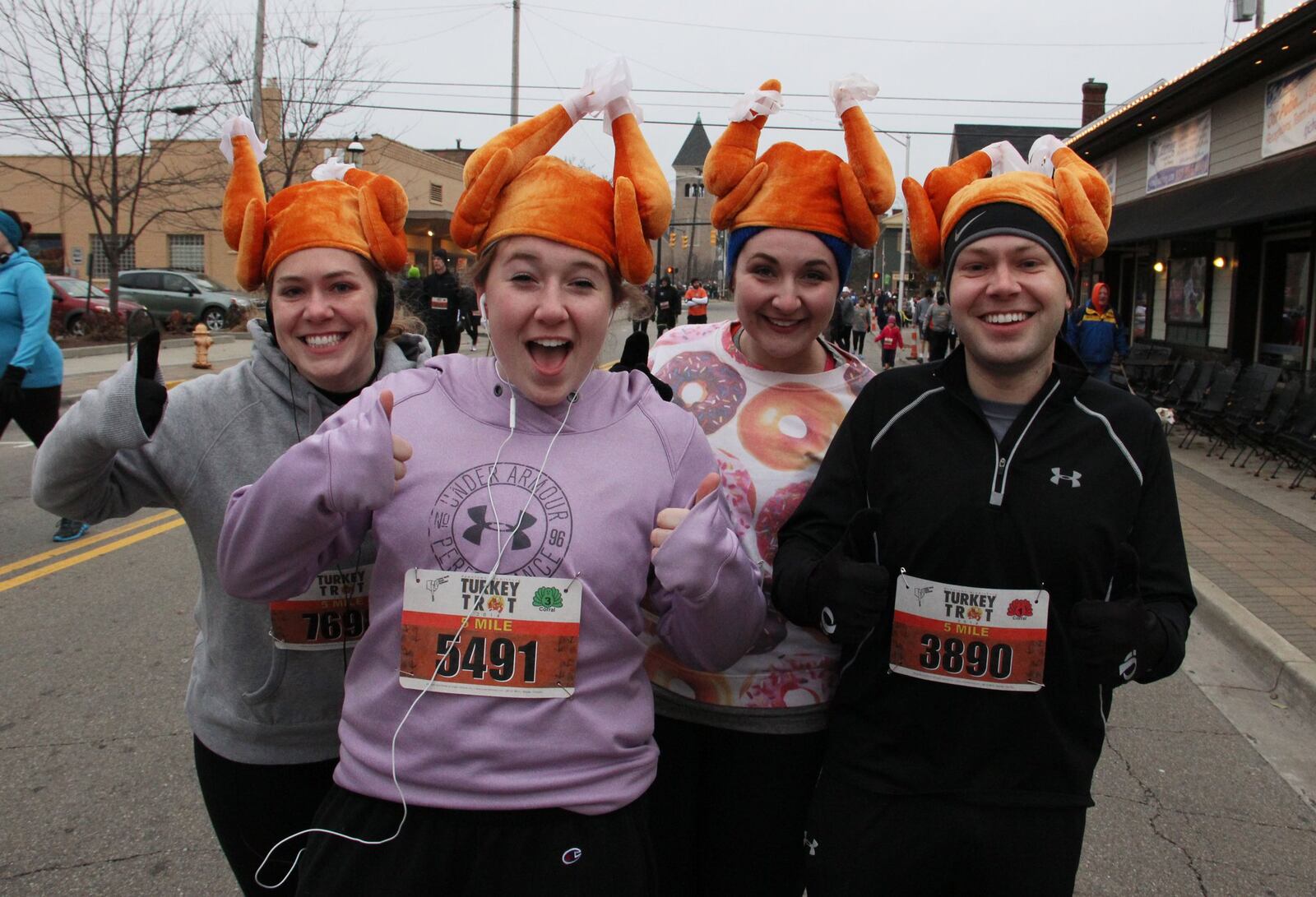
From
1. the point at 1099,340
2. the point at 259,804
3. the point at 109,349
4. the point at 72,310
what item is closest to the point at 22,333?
the point at 259,804

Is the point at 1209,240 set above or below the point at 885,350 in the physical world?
above

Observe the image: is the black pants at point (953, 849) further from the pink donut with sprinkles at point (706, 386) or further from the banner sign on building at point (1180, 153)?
the banner sign on building at point (1180, 153)

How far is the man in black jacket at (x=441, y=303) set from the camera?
15.3m

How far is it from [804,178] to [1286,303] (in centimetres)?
1252

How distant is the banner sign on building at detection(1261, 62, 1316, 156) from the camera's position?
10562mm

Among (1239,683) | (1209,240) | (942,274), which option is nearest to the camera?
(942,274)

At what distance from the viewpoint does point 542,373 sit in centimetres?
178

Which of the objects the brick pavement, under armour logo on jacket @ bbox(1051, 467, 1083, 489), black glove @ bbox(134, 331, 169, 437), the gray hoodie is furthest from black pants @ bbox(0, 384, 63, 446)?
the brick pavement

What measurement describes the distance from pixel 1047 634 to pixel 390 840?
1.23 meters

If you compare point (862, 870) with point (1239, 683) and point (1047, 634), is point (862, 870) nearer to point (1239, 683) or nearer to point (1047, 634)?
point (1047, 634)

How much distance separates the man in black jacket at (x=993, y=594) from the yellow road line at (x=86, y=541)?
238 inches

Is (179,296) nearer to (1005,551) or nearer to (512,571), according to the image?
(512,571)

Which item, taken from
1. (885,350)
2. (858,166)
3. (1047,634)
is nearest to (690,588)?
(1047,634)

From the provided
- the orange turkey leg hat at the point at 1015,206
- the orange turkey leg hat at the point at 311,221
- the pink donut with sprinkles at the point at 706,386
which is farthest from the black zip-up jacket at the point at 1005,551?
the orange turkey leg hat at the point at 311,221
